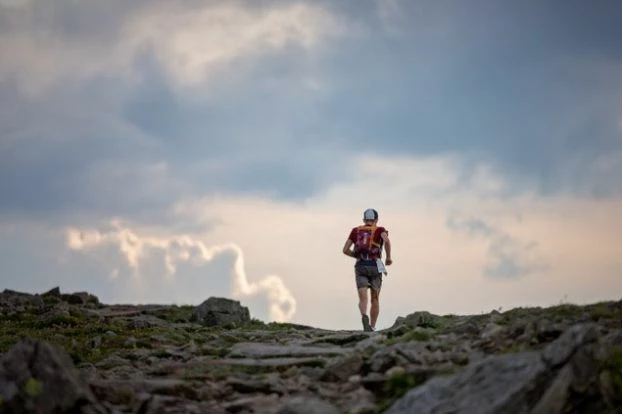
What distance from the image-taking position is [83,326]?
32.3m

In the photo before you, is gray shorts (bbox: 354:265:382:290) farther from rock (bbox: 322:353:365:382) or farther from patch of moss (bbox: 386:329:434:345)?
rock (bbox: 322:353:365:382)

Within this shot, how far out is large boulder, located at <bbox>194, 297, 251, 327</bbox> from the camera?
35156 mm

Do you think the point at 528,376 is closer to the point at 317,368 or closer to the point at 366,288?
the point at 317,368

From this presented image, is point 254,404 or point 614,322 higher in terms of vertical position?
point 614,322

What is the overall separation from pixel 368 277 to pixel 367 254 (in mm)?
799

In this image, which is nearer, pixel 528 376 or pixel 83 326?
pixel 528 376

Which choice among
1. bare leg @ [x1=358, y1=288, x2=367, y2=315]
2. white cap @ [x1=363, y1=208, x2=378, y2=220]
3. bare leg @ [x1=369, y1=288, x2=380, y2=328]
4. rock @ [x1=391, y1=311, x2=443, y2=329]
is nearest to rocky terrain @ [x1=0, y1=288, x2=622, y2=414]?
rock @ [x1=391, y1=311, x2=443, y2=329]

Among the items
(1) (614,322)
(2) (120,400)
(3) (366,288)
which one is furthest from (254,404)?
(3) (366,288)

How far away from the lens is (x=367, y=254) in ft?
86.3

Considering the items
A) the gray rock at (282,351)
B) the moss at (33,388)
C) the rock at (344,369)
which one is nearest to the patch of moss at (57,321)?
the gray rock at (282,351)

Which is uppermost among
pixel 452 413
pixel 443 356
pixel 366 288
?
pixel 366 288

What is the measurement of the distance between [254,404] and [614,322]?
690 centimetres

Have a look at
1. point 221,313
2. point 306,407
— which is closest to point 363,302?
point 221,313

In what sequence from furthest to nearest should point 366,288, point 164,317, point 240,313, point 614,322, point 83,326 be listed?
point 164,317 → point 240,313 → point 83,326 → point 366,288 → point 614,322
